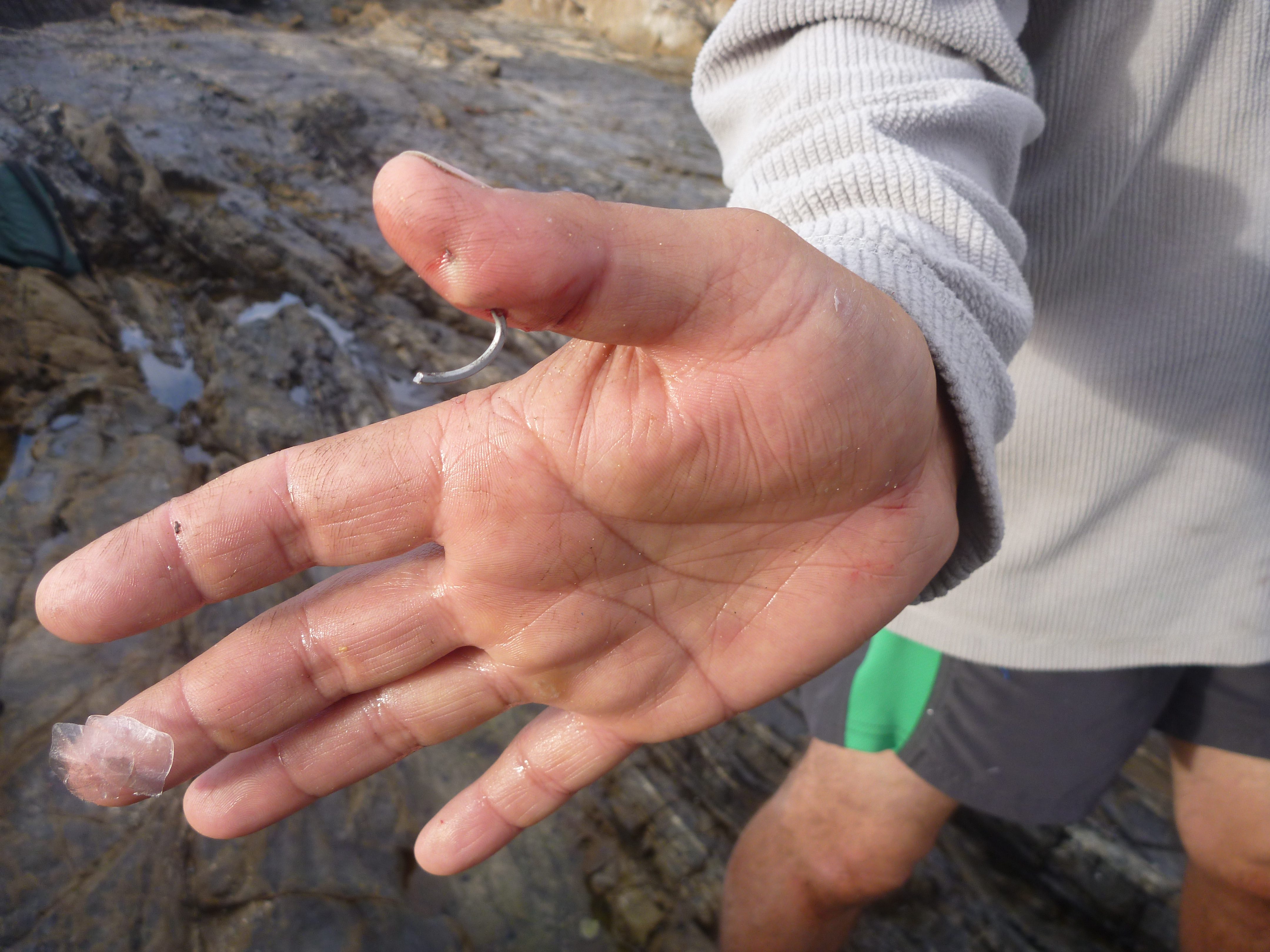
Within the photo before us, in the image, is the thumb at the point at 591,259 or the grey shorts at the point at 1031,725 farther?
the grey shorts at the point at 1031,725

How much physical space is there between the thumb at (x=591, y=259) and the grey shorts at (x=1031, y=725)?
1265 millimetres

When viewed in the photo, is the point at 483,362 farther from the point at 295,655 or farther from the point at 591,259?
the point at 295,655

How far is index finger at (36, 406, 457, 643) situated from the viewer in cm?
108

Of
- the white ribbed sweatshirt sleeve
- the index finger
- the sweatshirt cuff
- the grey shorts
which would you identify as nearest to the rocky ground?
the grey shorts

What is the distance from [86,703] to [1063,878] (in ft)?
10.6

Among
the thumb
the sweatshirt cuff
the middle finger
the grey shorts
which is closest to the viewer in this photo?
the thumb

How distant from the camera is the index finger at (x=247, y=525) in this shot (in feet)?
3.53

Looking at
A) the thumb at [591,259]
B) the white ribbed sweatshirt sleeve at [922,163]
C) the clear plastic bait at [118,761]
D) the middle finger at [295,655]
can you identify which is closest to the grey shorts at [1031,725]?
the white ribbed sweatshirt sleeve at [922,163]

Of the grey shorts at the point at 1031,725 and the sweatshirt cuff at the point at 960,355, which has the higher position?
the sweatshirt cuff at the point at 960,355

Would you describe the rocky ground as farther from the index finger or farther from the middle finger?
the index finger

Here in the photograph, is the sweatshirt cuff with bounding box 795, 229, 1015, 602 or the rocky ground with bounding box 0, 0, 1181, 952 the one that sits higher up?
the sweatshirt cuff with bounding box 795, 229, 1015, 602

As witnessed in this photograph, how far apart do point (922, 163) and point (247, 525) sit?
1197mm

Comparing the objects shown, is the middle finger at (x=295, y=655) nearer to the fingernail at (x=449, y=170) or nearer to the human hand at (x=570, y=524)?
the human hand at (x=570, y=524)

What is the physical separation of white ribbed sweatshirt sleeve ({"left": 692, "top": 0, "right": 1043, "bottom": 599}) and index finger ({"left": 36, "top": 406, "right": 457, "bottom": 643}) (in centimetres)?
70
